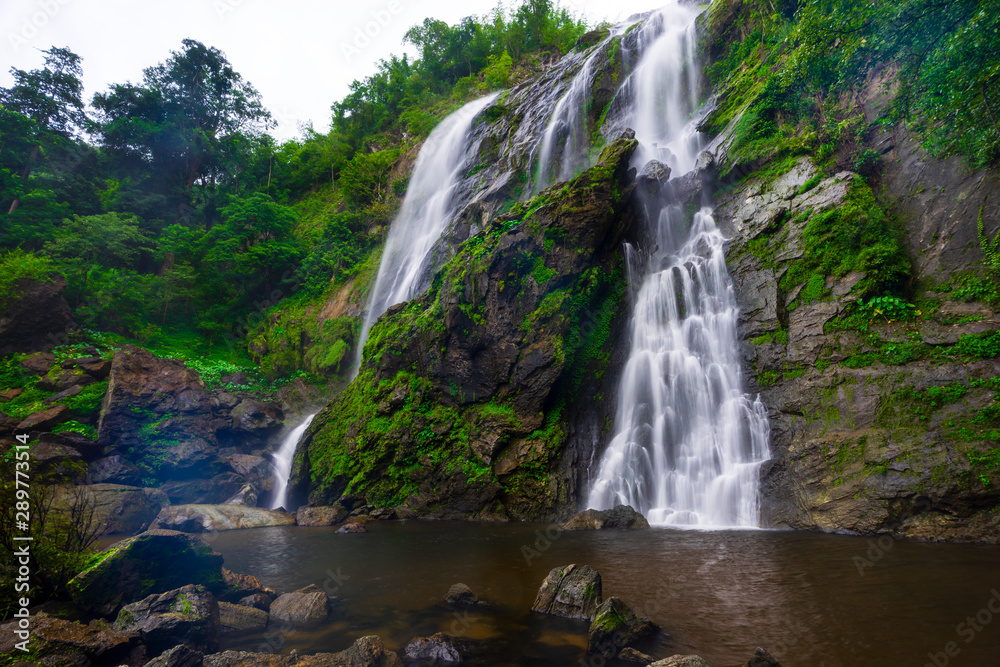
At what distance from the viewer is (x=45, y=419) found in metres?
14.6

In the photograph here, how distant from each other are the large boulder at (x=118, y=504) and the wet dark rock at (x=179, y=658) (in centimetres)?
1077

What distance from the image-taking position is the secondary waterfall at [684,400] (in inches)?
395

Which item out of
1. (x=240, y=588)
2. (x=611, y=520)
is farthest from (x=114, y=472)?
(x=611, y=520)

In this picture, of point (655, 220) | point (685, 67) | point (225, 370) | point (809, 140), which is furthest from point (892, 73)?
point (225, 370)

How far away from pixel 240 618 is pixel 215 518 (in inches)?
349

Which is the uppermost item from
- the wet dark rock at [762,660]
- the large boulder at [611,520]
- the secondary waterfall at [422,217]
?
the secondary waterfall at [422,217]

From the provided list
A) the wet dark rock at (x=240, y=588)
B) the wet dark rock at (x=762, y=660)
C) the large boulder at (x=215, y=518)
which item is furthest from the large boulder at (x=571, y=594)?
the large boulder at (x=215, y=518)

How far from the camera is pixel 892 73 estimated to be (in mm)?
11258

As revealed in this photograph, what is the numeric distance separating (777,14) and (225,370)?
91.9ft

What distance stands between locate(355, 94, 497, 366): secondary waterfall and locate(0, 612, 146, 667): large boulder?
16.0 metres

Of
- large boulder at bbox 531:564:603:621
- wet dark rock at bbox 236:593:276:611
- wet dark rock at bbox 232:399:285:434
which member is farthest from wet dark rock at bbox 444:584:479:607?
wet dark rock at bbox 232:399:285:434

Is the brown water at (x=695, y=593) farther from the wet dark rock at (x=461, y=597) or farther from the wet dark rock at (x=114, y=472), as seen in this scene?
the wet dark rock at (x=114, y=472)

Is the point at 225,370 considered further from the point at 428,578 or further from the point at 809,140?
the point at 809,140

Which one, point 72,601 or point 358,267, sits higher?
point 358,267
